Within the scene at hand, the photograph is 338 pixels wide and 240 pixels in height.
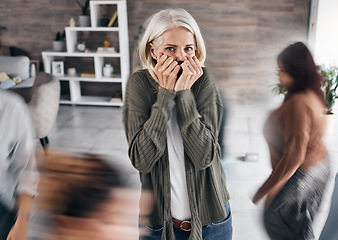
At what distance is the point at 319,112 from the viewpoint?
1689 mm

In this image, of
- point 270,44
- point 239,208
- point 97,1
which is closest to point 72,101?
point 97,1

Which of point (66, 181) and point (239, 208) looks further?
point (239, 208)

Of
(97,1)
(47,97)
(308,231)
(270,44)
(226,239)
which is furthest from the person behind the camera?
(270,44)

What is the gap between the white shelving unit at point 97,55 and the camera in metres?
5.55

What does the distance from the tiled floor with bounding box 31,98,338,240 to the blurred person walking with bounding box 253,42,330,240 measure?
307 mm

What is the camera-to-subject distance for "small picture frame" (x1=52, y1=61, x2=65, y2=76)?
5.99 m

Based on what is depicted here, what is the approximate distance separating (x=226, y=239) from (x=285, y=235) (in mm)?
418

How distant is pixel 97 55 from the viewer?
5.66 metres

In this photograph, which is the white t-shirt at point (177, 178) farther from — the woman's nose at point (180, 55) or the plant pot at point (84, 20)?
the plant pot at point (84, 20)

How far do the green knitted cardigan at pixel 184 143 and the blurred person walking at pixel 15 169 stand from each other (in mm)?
389

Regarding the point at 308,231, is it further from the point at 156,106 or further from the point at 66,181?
the point at 66,181

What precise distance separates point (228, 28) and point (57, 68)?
306 centimetres

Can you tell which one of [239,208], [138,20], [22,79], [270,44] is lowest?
[239,208]

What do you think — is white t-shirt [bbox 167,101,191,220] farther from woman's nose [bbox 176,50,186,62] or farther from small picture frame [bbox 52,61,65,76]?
small picture frame [bbox 52,61,65,76]
